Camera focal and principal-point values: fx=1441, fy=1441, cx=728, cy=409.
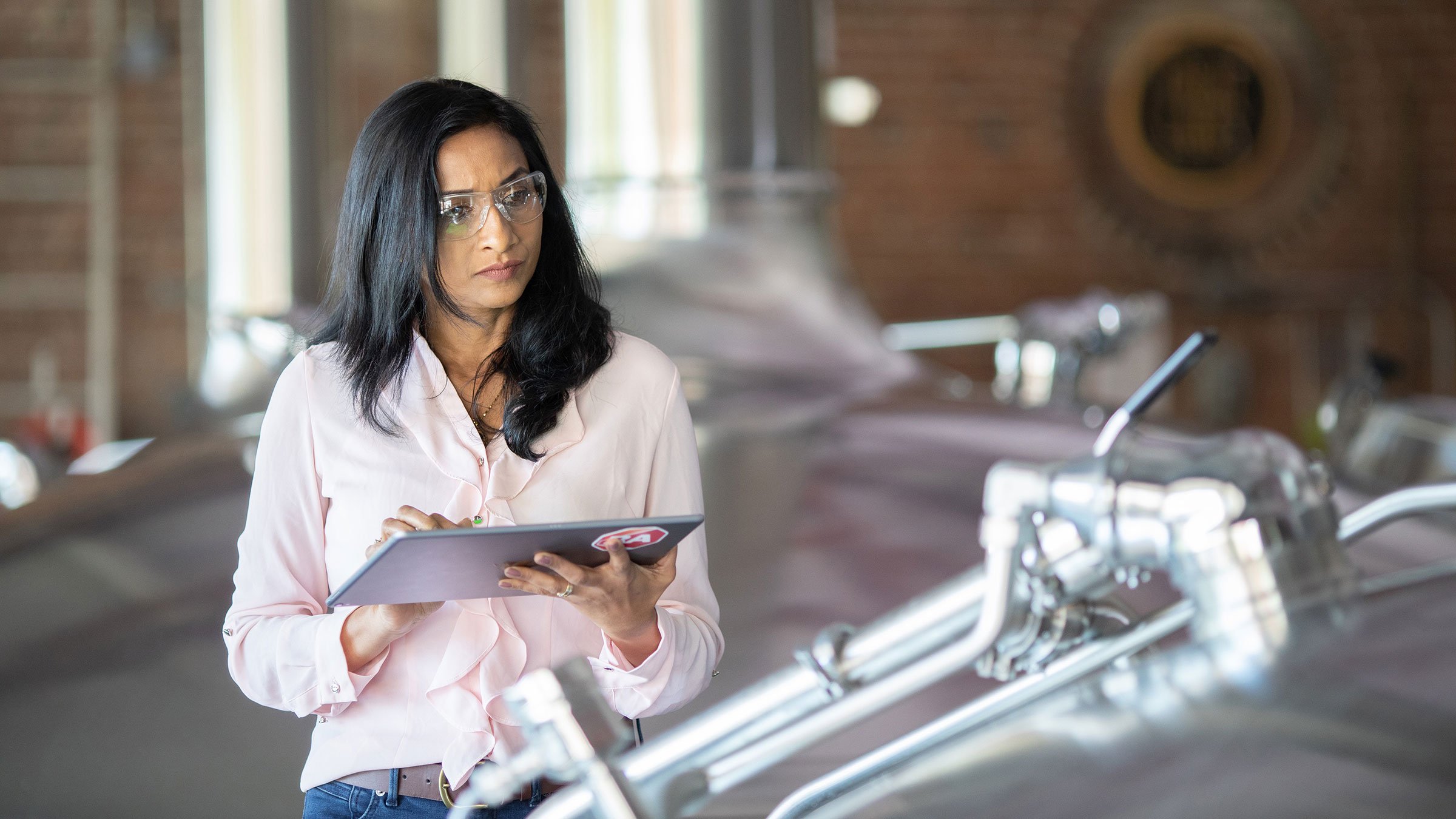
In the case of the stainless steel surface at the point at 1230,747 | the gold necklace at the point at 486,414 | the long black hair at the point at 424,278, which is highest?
the long black hair at the point at 424,278

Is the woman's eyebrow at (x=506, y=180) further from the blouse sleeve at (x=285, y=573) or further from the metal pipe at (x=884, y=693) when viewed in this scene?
the metal pipe at (x=884, y=693)

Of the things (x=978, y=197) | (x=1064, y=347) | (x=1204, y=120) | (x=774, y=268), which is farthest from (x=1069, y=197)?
(x=774, y=268)

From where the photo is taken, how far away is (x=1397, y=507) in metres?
0.75

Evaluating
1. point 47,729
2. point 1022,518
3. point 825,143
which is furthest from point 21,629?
point 825,143

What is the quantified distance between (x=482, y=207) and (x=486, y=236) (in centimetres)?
2

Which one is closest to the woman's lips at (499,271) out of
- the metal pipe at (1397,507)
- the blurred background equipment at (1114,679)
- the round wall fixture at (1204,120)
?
the blurred background equipment at (1114,679)

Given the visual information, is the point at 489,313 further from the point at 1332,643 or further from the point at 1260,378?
the point at 1260,378

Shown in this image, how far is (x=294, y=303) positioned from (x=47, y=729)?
1541mm

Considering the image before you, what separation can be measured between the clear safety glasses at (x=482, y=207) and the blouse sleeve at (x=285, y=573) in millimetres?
125

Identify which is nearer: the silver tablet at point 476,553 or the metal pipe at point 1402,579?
the silver tablet at point 476,553

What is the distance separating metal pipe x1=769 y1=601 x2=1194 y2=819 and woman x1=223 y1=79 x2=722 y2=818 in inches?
5.2

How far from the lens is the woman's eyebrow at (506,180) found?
0.78 m

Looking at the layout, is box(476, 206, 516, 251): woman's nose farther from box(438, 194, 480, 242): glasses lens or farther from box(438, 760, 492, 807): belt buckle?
box(438, 760, 492, 807): belt buckle

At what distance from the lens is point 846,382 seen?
205 centimetres
